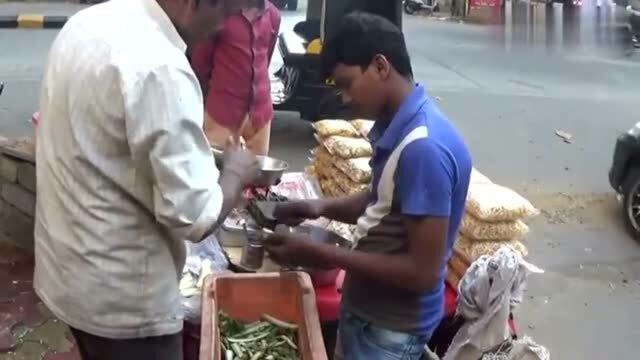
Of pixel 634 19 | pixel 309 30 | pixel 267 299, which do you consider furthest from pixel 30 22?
pixel 267 299

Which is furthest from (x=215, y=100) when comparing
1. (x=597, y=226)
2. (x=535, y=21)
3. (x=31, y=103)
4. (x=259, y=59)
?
(x=535, y=21)

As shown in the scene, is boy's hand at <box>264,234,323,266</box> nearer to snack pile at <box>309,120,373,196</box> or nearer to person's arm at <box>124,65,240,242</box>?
person's arm at <box>124,65,240,242</box>

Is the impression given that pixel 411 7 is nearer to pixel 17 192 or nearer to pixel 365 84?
pixel 17 192

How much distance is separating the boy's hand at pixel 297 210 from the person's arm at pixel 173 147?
0.91 m

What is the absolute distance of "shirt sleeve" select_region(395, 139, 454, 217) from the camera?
2.31 meters

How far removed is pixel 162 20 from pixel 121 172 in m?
0.36

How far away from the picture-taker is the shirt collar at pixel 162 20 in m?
2.02

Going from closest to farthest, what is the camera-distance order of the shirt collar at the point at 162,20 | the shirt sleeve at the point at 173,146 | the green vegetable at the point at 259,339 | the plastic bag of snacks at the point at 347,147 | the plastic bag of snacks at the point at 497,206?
1. the shirt sleeve at the point at 173,146
2. the shirt collar at the point at 162,20
3. the green vegetable at the point at 259,339
4. the plastic bag of snacks at the point at 497,206
5. the plastic bag of snacks at the point at 347,147

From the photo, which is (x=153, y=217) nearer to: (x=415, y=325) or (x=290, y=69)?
(x=415, y=325)

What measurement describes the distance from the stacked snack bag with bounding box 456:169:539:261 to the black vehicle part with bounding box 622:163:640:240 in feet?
9.68

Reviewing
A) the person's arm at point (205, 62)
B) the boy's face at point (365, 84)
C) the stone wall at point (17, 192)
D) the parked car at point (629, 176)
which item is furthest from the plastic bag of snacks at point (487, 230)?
the parked car at point (629, 176)

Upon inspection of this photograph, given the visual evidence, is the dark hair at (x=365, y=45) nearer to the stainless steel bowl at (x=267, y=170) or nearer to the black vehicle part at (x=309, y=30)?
the stainless steel bowl at (x=267, y=170)

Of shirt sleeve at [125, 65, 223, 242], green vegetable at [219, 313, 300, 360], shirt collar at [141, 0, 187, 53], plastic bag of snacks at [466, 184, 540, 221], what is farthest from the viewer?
plastic bag of snacks at [466, 184, 540, 221]

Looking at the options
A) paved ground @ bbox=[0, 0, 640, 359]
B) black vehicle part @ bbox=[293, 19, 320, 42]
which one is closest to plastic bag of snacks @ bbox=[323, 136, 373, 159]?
paved ground @ bbox=[0, 0, 640, 359]
